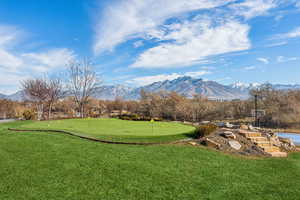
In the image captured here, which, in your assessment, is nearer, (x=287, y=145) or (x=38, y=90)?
(x=287, y=145)

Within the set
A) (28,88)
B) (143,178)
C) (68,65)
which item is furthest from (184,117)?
(143,178)

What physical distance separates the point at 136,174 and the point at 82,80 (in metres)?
24.5

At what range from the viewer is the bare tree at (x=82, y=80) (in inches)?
1040

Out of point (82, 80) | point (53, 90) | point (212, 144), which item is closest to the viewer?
point (212, 144)

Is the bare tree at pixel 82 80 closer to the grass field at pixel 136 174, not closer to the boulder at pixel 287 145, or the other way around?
the grass field at pixel 136 174

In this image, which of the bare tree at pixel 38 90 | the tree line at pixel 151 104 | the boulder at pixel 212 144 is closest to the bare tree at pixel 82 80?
the tree line at pixel 151 104

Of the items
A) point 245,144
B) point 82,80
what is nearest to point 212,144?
point 245,144

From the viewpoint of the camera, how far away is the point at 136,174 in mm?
4285

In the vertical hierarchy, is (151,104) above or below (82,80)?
below

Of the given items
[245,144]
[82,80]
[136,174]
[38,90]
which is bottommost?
[136,174]

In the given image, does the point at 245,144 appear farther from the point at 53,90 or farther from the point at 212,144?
the point at 53,90

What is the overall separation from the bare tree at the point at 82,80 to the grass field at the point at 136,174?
68.4ft

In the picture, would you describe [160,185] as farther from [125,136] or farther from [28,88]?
[28,88]

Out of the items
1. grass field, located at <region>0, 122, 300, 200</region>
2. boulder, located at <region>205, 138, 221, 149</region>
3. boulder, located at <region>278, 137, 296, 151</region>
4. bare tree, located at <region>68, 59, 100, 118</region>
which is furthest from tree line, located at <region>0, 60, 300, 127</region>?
grass field, located at <region>0, 122, 300, 200</region>
